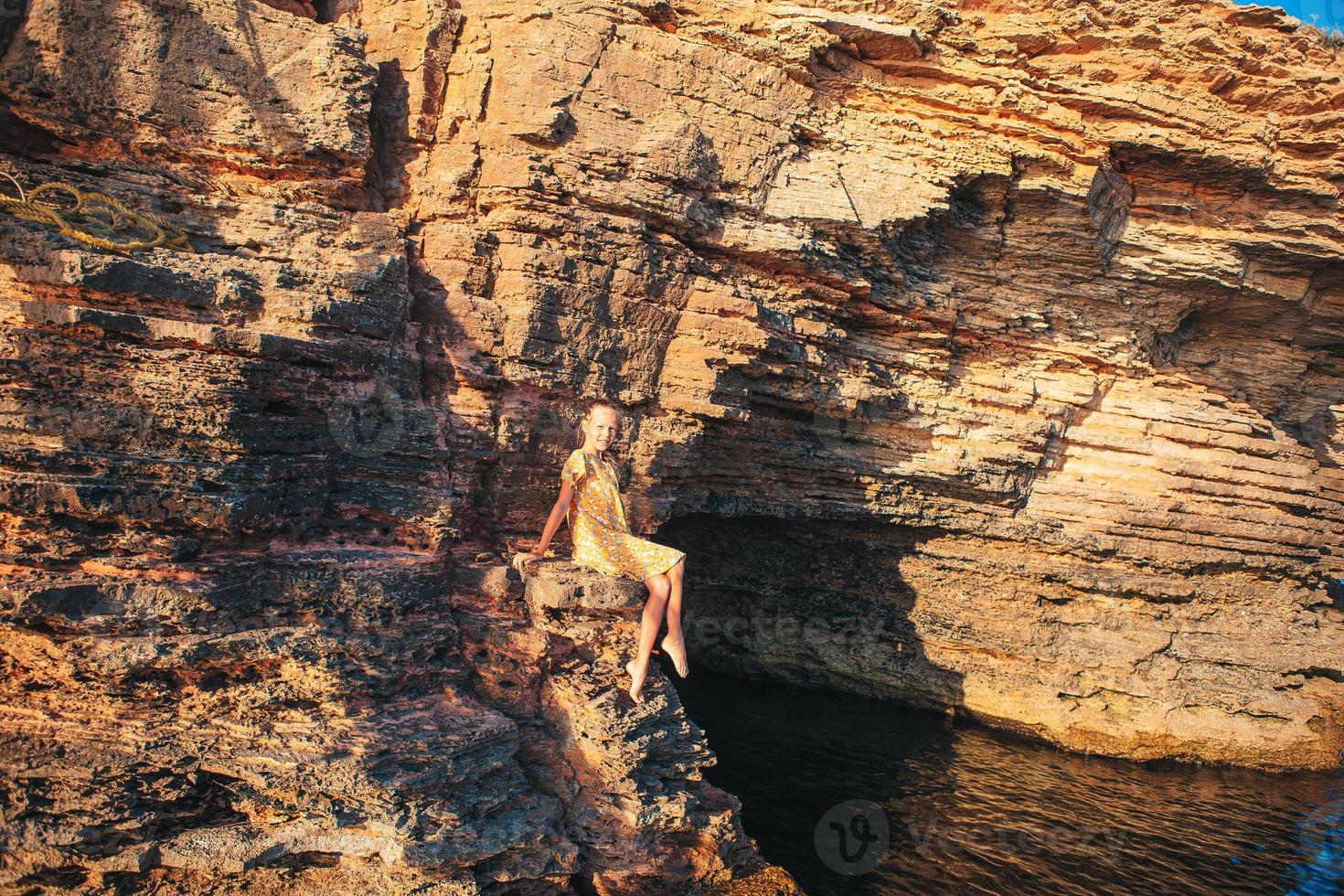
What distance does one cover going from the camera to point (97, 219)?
7062 millimetres

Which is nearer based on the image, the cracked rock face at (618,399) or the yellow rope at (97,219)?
the cracked rock face at (618,399)

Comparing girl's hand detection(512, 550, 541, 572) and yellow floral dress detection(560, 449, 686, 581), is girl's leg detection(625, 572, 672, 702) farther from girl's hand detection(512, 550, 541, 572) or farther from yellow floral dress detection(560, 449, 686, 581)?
girl's hand detection(512, 550, 541, 572)

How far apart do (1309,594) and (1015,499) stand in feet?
16.9

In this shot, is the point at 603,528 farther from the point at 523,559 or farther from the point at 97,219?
the point at 97,219

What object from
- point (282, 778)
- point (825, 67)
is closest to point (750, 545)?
point (825, 67)

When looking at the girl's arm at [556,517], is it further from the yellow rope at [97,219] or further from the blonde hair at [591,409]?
the yellow rope at [97,219]

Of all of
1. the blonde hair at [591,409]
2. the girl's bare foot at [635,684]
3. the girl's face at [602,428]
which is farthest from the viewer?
the blonde hair at [591,409]

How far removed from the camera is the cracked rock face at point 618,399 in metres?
A: 5.79

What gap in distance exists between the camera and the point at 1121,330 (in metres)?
11.8

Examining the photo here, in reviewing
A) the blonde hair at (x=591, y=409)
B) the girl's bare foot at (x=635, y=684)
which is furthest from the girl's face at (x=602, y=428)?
the girl's bare foot at (x=635, y=684)

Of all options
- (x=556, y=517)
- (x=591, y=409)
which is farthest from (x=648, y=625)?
(x=591, y=409)

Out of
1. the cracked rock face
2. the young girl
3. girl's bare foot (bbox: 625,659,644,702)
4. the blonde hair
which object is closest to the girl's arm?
the young girl

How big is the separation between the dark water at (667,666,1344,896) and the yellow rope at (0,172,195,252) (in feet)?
26.8

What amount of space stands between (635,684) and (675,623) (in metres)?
0.65
